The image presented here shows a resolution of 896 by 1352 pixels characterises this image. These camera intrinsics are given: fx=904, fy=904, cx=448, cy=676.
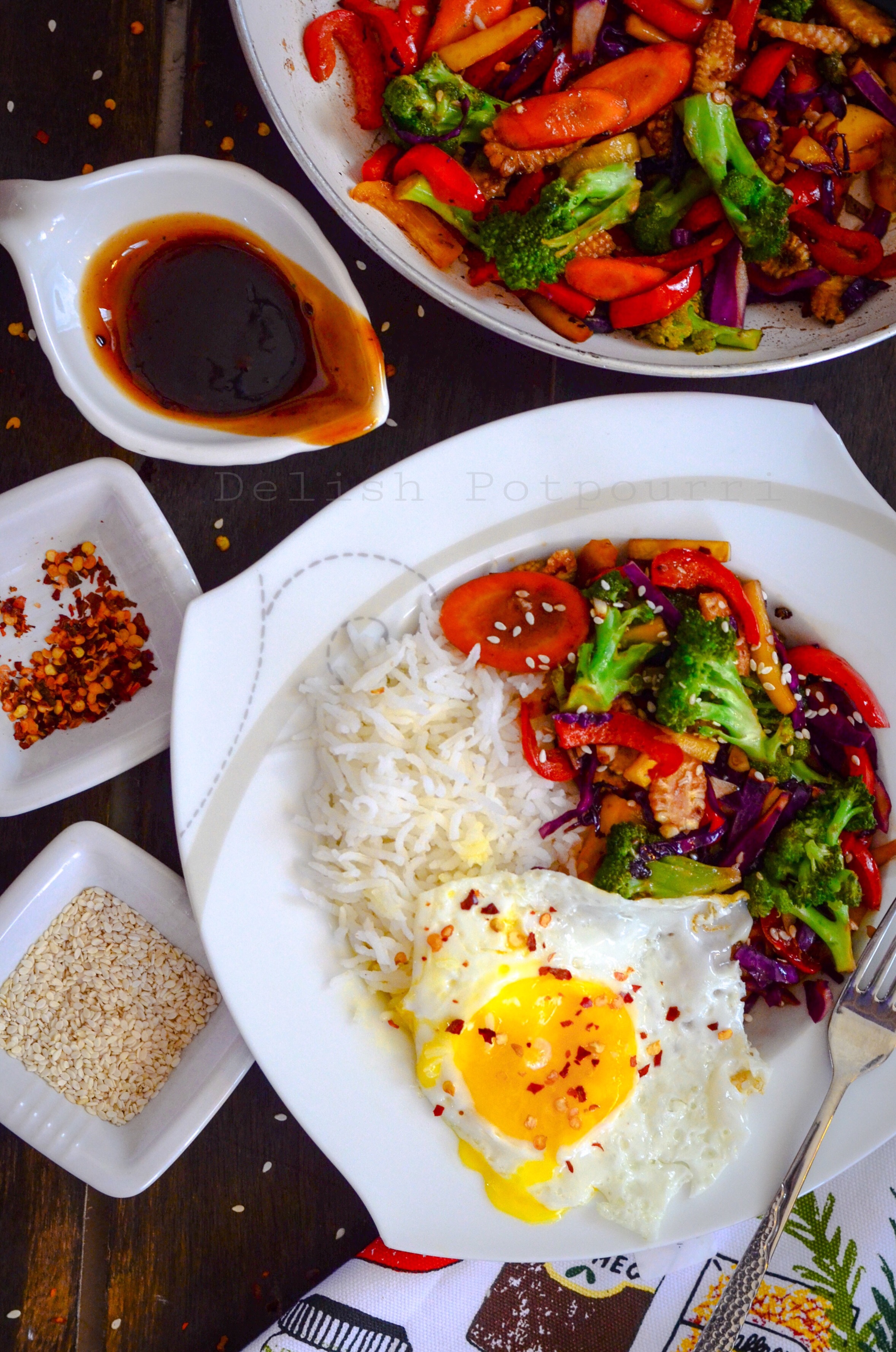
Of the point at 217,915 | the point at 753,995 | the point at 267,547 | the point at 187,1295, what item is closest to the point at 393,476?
the point at 267,547

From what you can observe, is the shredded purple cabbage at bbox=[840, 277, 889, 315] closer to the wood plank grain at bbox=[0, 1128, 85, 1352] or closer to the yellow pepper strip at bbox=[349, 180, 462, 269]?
the yellow pepper strip at bbox=[349, 180, 462, 269]

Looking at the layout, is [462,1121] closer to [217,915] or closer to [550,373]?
[217,915]

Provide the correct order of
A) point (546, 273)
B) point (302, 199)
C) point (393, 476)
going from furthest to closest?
1. point (302, 199)
2. point (393, 476)
3. point (546, 273)

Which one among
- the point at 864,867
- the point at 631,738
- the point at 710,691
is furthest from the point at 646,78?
the point at 864,867

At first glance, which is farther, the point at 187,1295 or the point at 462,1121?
the point at 187,1295

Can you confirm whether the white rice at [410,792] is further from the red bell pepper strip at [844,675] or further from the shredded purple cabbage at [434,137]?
the shredded purple cabbage at [434,137]

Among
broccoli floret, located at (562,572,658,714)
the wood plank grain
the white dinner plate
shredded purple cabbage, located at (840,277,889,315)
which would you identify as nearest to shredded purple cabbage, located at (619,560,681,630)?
broccoli floret, located at (562,572,658,714)
